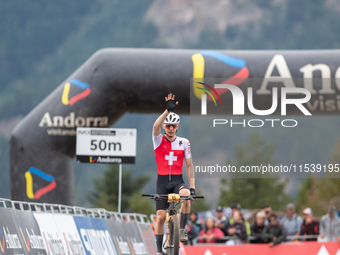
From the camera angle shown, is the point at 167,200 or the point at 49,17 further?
the point at 49,17

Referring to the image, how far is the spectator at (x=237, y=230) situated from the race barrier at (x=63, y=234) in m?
2.26

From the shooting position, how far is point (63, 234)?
867cm

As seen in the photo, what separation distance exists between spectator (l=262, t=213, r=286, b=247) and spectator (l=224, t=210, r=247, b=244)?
0.55 m

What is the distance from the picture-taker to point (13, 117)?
145 metres

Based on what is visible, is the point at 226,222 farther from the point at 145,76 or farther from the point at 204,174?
the point at 145,76

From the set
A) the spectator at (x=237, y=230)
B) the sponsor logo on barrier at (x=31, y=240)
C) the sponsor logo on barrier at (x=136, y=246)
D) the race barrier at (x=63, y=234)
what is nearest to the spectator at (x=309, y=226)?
the spectator at (x=237, y=230)

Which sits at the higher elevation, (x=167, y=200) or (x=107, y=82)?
(x=107, y=82)

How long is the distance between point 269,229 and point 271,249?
0.47 meters

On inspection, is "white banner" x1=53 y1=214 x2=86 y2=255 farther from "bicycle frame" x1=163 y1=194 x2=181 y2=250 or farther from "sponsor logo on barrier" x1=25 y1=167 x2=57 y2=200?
"sponsor logo on barrier" x1=25 y1=167 x2=57 y2=200

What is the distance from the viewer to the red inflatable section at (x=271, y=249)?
43.4 ft

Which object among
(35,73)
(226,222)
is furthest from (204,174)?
(35,73)

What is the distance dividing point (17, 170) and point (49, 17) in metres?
167

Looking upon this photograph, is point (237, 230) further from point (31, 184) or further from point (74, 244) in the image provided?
point (74, 244)

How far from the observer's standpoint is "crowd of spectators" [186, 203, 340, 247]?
44.5 ft
